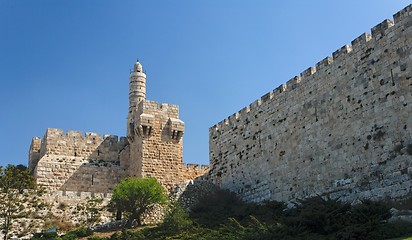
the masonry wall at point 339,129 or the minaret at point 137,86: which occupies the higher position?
the minaret at point 137,86

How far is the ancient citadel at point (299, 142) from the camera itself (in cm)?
1475

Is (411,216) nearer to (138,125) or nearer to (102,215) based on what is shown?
(102,215)

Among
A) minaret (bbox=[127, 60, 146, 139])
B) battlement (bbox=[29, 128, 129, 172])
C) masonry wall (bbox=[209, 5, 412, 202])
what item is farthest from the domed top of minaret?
masonry wall (bbox=[209, 5, 412, 202])

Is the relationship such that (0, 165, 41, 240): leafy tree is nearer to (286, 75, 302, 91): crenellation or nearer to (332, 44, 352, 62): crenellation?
(286, 75, 302, 91): crenellation

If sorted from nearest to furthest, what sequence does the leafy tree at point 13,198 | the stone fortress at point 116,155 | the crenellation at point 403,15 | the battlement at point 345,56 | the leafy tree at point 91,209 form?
the crenellation at point 403,15 → the battlement at point 345,56 → the leafy tree at point 13,198 → the leafy tree at point 91,209 → the stone fortress at point 116,155

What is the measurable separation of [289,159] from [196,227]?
14.5 ft

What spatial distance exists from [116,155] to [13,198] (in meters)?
8.10

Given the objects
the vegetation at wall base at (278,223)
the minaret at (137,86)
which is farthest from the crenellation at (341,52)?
the minaret at (137,86)

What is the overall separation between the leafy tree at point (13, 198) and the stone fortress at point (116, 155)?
3839 mm

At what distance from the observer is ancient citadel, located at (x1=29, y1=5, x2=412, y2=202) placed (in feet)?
48.4

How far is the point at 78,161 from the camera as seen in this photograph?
26141 mm

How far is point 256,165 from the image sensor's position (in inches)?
822

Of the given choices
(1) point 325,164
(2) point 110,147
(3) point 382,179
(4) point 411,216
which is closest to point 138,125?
(2) point 110,147

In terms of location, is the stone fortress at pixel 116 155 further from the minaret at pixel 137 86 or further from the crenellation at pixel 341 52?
the crenellation at pixel 341 52
